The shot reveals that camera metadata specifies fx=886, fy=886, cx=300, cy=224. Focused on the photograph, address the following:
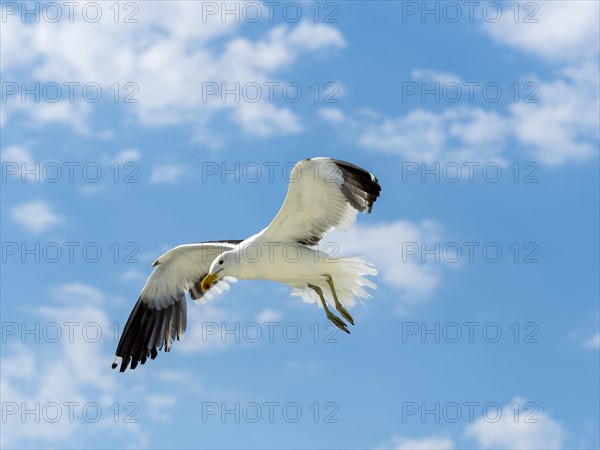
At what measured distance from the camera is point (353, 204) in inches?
383

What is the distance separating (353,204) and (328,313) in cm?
144

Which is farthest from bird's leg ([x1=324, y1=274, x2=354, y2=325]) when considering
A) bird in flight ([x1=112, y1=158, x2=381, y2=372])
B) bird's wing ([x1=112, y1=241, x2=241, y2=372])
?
bird's wing ([x1=112, y1=241, x2=241, y2=372])

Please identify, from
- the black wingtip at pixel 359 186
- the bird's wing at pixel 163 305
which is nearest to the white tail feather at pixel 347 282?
the black wingtip at pixel 359 186

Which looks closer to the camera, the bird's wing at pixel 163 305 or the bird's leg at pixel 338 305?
the bird's leg at pixel 338 305

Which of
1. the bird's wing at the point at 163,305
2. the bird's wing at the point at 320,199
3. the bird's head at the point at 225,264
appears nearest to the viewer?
the bird's wing at the point at 320,199

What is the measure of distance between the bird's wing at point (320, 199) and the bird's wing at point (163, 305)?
192cm

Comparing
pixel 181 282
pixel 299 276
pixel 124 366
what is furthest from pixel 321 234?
pixel 124 366

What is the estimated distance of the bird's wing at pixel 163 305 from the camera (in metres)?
11.9

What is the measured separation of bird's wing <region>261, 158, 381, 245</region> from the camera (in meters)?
9.51

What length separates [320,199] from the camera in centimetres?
996

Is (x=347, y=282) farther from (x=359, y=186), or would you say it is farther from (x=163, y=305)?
(x=163, y=305)

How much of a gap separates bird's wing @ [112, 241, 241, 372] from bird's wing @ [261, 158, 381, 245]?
6.29 feet

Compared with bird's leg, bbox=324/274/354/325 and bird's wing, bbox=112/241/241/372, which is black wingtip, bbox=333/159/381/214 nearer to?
bird's leg, bbox=324/274/354/325

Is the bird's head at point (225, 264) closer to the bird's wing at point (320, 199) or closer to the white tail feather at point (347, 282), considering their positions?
the bird's wing at point (320, 199)
